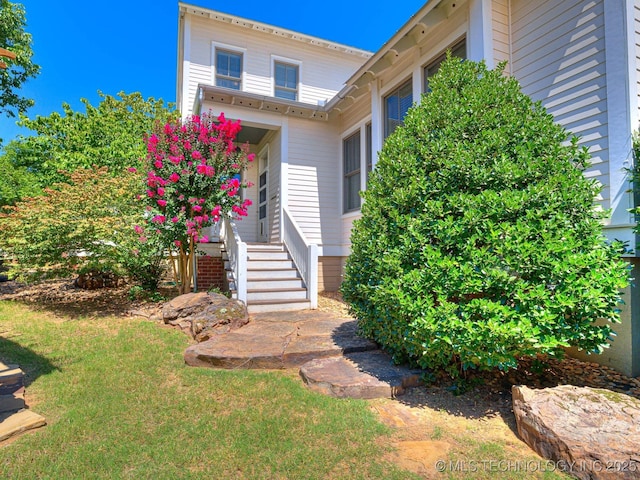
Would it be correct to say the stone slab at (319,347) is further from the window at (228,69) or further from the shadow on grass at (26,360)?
the window at (228,69)

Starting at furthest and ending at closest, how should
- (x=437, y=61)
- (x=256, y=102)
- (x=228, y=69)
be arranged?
(x=228, y=69) < (x=256, y=102) < (x=437, y=61)

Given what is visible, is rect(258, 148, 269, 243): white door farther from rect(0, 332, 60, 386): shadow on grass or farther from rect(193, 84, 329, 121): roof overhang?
rect(0, 332, 60, 386): shadow on grass

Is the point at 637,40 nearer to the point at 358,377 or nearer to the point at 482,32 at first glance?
the point at 482,32

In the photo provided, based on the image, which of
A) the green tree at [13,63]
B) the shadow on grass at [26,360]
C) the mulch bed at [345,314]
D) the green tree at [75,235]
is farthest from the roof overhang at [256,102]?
the green tree at [13,63]

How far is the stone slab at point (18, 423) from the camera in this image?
2565 millimetres

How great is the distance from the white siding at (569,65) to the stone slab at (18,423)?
547cm

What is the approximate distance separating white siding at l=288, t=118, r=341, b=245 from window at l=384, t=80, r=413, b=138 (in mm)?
2117

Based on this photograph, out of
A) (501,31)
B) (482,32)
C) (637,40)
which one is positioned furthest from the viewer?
(501,31)

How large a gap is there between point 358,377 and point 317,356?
2.42 feet

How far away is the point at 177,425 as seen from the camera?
2.68 meters

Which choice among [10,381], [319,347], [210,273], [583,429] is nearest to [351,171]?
[210,273]

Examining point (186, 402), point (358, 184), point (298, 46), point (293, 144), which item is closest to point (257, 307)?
point (186, 402)

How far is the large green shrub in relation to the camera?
2.65 m

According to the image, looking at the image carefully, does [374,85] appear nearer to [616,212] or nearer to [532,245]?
[616,212]
